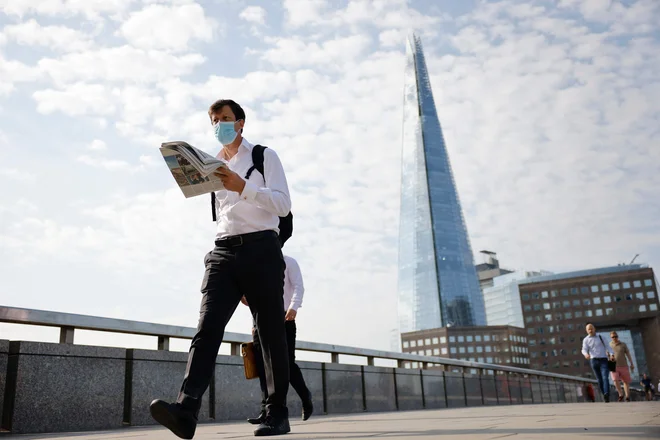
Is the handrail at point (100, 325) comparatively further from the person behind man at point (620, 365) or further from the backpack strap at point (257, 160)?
the person behind man at point (620, 365)

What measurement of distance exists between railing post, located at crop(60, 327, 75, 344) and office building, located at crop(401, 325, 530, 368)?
126508mm

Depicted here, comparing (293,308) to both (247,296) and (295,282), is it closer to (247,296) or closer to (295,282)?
(295,282)

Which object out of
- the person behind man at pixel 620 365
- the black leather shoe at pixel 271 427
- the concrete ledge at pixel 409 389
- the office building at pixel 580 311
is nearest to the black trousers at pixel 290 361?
the black leather shoe at pixel 271 427

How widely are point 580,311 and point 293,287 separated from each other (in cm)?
12672

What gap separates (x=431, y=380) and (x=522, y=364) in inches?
4972

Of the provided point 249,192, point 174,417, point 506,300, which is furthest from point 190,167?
point 506,300

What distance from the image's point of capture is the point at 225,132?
389 centimetres

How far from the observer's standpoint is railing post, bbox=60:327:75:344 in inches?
222

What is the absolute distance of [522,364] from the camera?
432 ft

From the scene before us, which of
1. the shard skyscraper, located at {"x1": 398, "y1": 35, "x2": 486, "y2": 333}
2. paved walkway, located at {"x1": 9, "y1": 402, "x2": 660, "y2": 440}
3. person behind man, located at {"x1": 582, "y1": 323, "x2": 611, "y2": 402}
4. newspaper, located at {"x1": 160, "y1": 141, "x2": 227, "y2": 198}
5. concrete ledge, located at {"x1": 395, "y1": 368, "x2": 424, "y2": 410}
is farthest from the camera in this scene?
the shard skyscraper, located at {"x1": 398, "y1": 35, "x2": 486, "y2": 333}

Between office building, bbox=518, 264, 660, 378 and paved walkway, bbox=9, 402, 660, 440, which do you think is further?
office building, bbox=518, 264, 660, 378

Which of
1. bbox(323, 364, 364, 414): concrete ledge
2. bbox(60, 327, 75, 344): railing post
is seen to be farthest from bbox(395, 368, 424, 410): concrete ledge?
bbox(60, 327, 75, 344): railing post

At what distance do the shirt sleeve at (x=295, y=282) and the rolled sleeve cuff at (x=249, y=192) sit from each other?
2.44m

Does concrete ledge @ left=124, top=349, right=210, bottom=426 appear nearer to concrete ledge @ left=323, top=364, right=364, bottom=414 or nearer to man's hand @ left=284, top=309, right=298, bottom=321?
man's hand @ left=284, top=309, right=298, bottom=321
